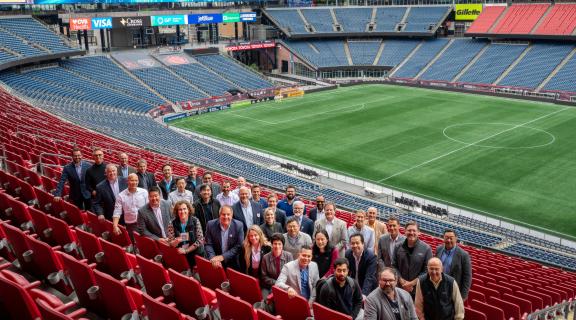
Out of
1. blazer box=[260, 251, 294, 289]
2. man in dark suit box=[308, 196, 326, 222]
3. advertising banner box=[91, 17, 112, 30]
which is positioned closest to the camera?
blazer box=[260, 251, 294, 289]

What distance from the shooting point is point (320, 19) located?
8356 centimetres

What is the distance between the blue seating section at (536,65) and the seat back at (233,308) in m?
60.4

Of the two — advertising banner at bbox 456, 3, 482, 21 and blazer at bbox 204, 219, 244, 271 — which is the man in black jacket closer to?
blazer at bbox 204, 219, 244, 271

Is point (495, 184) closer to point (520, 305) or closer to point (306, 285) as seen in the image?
point (520, 305)

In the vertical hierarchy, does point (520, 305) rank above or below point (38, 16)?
below

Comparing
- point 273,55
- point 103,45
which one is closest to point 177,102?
point 103,45

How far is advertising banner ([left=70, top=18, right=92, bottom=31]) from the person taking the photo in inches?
2303

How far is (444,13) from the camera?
78.6 meters

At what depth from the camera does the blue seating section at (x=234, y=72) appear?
221 ft

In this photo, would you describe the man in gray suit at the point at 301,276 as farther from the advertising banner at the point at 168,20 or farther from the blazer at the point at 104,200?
the advertising banner at the point at 168,20

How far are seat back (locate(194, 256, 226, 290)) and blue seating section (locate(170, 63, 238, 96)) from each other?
2170 inches

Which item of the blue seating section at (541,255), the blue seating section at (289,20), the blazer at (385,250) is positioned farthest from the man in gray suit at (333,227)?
the blue seating section at (289,20)

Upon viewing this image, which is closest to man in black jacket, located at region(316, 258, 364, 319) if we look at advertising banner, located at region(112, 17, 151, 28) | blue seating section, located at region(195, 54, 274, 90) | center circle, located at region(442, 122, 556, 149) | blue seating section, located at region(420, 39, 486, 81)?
center circle, located at region(442, 122, 556, 149)

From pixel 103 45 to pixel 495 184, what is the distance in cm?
5121
